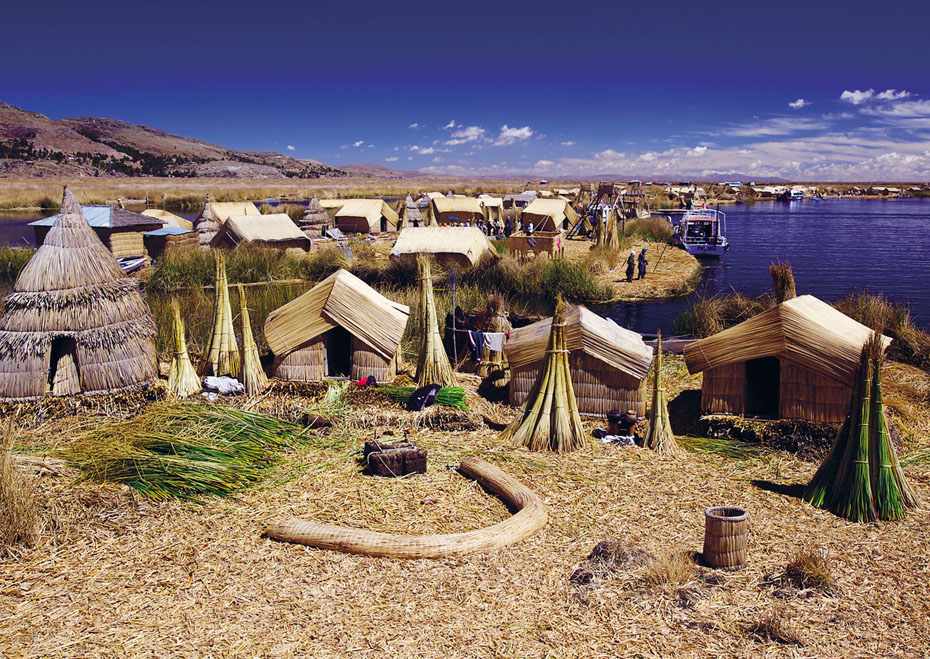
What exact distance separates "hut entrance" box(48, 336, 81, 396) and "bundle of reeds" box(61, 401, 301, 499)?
111 cm

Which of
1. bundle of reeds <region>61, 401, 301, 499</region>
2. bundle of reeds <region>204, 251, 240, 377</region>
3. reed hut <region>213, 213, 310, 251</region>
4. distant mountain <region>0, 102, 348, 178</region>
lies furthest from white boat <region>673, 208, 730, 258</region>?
distant mountain <region>0, 102, 348, 178</region>

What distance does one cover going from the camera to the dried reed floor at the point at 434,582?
14.1 ft

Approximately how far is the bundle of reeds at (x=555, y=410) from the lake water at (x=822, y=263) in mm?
10930

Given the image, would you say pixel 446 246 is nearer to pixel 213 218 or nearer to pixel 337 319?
pixel 213 218

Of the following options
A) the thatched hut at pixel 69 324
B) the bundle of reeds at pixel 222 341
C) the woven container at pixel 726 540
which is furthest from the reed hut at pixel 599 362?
the thatched hut at pixel 69 324

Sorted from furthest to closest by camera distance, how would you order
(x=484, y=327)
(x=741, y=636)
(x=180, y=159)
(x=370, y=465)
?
(x=180, y=159) → (x=484, y=327) → (x=370, y=465) → (x=741, y=636)

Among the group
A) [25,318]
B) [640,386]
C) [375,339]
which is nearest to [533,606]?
[640,386]

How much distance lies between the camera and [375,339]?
936 centimetres

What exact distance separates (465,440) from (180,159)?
141 metres

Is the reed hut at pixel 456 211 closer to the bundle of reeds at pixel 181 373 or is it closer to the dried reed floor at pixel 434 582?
the bundle of reeds at pixel 181 373

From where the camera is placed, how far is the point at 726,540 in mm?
5051

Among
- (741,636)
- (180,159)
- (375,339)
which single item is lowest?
(741,636)

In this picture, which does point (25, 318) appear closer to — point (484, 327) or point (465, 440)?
point (465, 440)

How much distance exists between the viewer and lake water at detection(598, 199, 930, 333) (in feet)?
70.3
